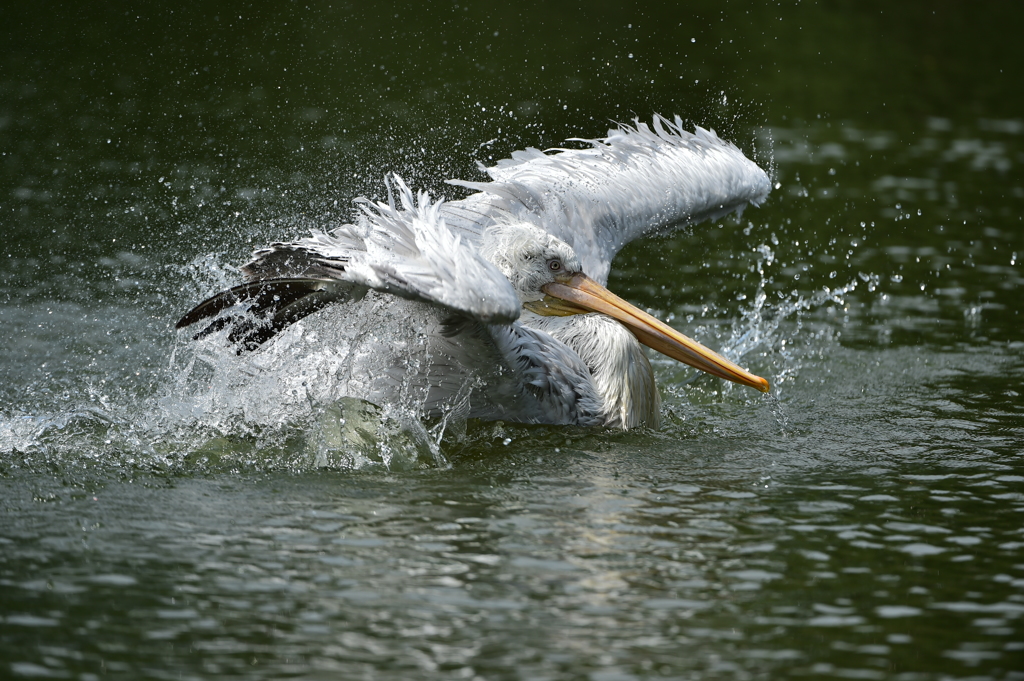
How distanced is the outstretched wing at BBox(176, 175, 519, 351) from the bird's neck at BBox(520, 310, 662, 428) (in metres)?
1.28

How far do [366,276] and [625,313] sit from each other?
1.88 meters

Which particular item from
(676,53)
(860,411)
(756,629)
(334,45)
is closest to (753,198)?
(860,411)

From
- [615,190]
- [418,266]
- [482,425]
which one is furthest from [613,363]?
[418,266]

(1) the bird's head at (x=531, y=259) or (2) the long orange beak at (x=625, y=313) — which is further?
(2) the long orange beak at (x=625, y=313)

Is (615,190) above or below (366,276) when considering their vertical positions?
above

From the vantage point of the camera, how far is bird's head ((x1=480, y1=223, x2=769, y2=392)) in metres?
6.62

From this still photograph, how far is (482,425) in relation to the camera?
21.4 feet

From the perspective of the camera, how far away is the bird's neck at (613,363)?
6641mm

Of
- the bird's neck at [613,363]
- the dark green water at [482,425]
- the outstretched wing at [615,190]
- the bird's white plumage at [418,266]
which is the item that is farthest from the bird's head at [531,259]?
the bird's white plumage at [418,266]

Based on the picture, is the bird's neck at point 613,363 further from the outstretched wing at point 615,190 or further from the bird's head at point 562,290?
the outstretched wing at point 615,190

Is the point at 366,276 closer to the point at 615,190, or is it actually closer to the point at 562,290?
the point at 562,290

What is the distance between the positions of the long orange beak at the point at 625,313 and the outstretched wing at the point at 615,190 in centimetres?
61

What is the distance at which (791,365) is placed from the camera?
8.22m

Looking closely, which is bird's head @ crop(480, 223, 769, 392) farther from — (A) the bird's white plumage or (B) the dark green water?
(A) the bird's white plumage
